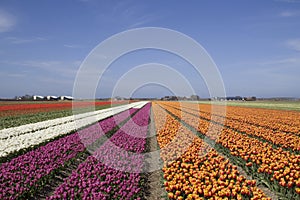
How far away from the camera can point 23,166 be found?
6660mm

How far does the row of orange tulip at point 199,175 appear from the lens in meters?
4.74

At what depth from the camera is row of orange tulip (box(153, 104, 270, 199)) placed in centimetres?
474

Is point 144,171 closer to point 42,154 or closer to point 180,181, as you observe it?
point 180,181

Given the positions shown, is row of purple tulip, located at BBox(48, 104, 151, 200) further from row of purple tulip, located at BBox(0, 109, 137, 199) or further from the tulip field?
row of purple tulip, located at BBox(0, 109, 137, 199)

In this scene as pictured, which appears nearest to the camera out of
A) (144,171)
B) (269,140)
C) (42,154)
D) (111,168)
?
(111,168)

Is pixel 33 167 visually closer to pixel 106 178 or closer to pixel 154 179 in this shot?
pixel 106 178

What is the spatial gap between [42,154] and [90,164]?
1894mm

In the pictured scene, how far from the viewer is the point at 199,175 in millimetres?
5734

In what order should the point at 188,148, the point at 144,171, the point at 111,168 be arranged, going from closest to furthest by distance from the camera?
the point at 111,168 → the point at 144,171 → the point at 188,148

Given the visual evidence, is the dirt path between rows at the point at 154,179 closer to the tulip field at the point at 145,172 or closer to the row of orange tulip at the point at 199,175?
the tulip field at the point at 145,172

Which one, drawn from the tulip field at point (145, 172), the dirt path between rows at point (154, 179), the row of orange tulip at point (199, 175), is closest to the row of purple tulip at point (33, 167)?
the tulip field at point (145, 172)

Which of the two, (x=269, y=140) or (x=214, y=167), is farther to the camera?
(x=269, y=140)

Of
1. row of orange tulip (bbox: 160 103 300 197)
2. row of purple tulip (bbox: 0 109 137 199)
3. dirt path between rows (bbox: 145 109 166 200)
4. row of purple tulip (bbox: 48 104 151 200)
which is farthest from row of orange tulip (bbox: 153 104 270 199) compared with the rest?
row of purple tulip (bbox: 0 109 137 199)

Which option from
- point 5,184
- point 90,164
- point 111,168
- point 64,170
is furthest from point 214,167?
point 5,184
